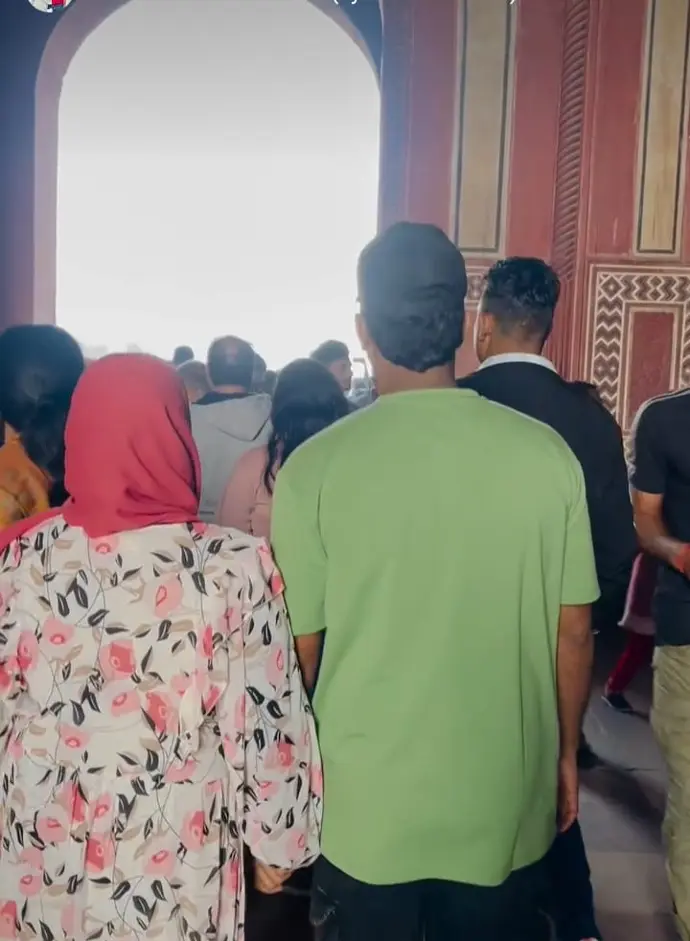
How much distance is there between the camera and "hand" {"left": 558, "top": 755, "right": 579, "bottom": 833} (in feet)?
4.80

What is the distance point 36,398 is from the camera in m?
1.85

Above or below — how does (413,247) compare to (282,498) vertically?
above

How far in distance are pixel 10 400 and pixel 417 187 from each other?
331 cm

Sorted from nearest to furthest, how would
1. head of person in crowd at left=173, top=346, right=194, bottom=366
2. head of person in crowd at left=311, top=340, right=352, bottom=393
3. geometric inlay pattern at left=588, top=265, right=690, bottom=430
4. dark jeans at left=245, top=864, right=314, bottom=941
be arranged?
dark jeans at left=245, top=864, right=314, bottom=941, head of person in crowd at left=311, top=340, right=352, bottom=393, geometric inlay pattern at left=588, top=265, right=690, bottom=430, head of person in crowd at left=173, top=346, right=194, bottom=366

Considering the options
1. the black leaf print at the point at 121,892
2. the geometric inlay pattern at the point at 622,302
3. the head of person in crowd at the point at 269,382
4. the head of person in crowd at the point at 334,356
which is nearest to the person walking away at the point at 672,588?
the black leaf print at the point at 121,892

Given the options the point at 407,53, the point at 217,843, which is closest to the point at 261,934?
the point at 217,843

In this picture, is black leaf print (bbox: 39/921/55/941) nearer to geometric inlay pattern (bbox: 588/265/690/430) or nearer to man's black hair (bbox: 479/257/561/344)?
man's black hair (bbox: 479/257/561/344)

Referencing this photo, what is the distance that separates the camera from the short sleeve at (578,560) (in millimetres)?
1305

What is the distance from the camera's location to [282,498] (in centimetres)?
126

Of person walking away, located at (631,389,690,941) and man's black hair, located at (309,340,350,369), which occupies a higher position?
man's black hair, located at (309,340,350,369)

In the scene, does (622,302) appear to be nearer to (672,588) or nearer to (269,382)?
(269,382)

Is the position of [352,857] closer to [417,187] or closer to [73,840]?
[73,840]

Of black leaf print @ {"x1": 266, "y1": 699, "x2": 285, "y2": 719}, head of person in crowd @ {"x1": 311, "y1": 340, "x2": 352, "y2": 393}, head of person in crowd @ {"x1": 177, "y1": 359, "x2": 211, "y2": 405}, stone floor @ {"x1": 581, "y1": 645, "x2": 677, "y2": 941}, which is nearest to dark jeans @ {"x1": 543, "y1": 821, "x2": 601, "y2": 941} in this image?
stone floor @ {"x1": 581, "y1": 645, "x2": 677, "y2": 941}

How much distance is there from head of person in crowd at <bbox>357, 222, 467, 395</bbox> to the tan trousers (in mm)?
1039
